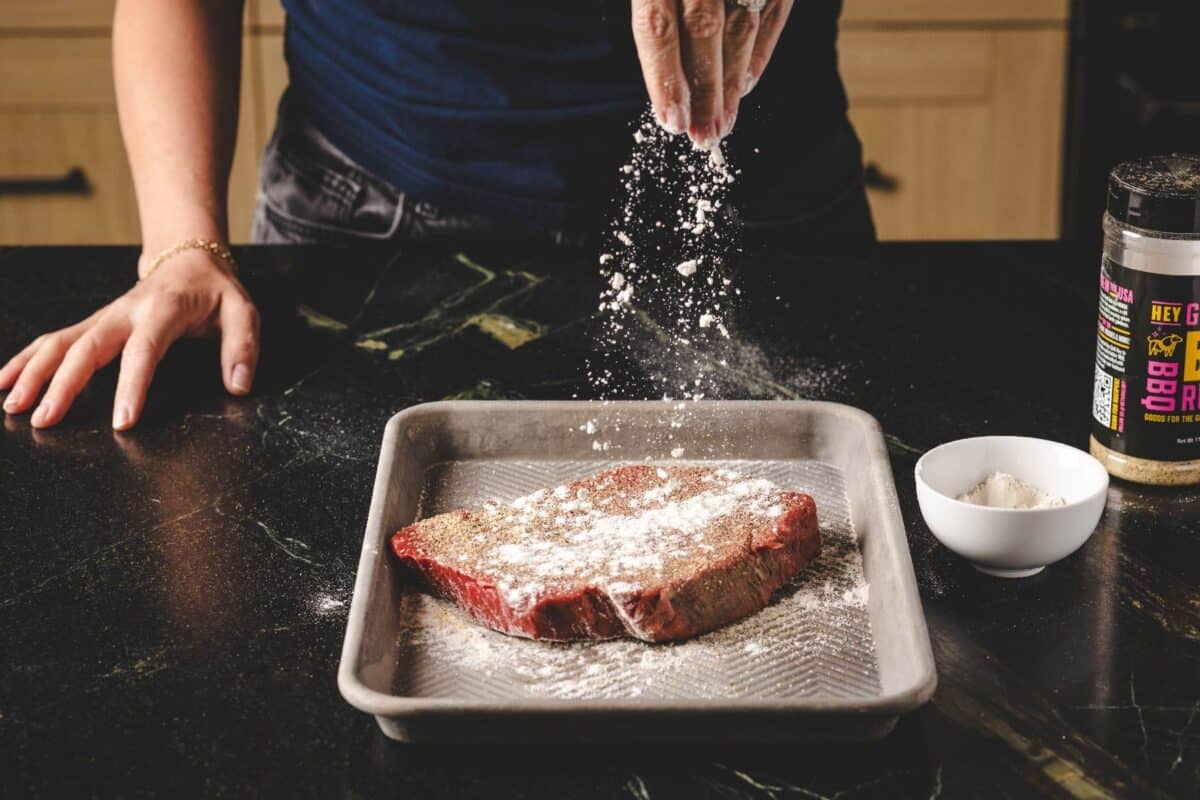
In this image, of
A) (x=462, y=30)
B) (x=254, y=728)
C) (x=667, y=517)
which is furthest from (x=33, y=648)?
(x=462, y=30)

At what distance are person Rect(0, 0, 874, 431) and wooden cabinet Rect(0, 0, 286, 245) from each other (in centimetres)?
104

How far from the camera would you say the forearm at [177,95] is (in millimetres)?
1574

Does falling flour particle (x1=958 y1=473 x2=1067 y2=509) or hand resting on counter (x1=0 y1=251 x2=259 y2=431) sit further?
hand resting on counter (x1=0 y1=251 x2=259 y2=431)

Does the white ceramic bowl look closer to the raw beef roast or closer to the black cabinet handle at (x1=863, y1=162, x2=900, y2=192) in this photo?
the raw beef roast

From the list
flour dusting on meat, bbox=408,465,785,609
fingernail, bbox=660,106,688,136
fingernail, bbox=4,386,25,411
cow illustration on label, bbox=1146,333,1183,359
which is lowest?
fingernail, bbox=4,386,25,411

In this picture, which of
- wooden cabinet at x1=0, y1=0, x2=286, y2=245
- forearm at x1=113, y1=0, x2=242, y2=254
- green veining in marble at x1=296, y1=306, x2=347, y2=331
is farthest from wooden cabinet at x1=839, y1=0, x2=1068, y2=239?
green veining in marble at x1=296, y1=306, x2=347, y2=331

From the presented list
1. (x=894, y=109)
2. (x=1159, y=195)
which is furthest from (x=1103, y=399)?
(x=894, y=109)

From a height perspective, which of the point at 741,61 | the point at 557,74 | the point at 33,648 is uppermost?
the point at 741,61

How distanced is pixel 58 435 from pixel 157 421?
0.09 meters

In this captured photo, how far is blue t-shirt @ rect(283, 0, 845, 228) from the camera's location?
5.14 feet

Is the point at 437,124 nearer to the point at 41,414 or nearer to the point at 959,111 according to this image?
the point at 41,414

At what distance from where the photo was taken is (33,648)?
0.95m

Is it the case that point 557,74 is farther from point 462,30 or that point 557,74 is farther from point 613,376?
point 613,376

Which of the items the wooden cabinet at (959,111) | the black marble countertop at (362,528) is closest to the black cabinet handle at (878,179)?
the wooden cabinet at (959,111)
